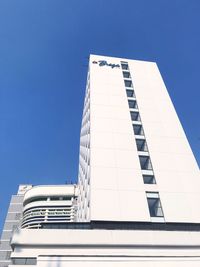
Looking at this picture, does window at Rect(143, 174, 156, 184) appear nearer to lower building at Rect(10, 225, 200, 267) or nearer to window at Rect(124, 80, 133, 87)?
lower building at Rect(10, 225, 200, 267)

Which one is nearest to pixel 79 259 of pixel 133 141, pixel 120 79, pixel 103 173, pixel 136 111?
pixel 103 173

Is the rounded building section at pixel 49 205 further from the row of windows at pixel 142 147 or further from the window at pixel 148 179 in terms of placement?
the window at pixel 148 179

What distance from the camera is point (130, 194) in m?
33.9

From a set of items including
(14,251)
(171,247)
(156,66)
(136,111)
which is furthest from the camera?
(156,66)

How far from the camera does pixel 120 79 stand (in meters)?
56.5

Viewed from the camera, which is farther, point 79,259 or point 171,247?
point 171,247

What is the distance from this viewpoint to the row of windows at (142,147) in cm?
3469

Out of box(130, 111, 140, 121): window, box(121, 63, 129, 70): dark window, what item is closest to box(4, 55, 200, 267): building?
box(130, 111, 140, 121): window

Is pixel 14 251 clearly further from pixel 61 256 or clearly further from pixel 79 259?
pixel 79 259

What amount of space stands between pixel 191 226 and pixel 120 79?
33.3m

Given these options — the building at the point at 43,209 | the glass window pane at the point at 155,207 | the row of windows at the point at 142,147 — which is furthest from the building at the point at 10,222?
the glass window pane at the point at 155,207

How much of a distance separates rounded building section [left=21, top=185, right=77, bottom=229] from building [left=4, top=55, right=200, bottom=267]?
52673mm

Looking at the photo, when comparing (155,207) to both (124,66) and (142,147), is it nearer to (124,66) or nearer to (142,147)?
(142,147)

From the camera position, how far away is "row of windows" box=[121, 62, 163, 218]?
34694 millimetres
